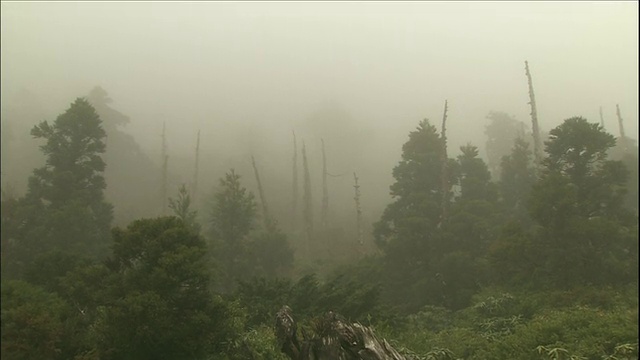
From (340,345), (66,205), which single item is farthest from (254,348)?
(66,205)

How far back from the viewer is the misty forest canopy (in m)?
10.5

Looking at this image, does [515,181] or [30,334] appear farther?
[515,181]

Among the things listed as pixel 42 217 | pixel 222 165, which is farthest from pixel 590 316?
pixel 222 165

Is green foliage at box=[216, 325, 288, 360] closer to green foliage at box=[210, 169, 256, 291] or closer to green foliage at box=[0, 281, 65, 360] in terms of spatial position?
green foliage at box=[0, 281, 65, 360]

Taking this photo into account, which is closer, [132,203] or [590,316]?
[590,316]

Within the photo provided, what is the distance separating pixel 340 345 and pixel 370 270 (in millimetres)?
17082

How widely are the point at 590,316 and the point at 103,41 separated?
363 feet

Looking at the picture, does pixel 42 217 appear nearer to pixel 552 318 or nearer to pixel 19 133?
pixel 552 318

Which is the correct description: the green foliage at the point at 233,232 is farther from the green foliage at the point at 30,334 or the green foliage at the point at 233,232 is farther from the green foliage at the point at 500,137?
the green foliage at the point at 500,137

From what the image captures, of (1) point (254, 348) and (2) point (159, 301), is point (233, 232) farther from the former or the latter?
(1) point (254, 348)

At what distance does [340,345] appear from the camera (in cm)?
939

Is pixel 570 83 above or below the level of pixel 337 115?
above

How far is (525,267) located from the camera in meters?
19.2

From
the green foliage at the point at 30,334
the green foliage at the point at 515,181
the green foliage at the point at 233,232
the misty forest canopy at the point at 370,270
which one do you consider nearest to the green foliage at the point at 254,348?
the misty forest canopy at the point at 370,270
